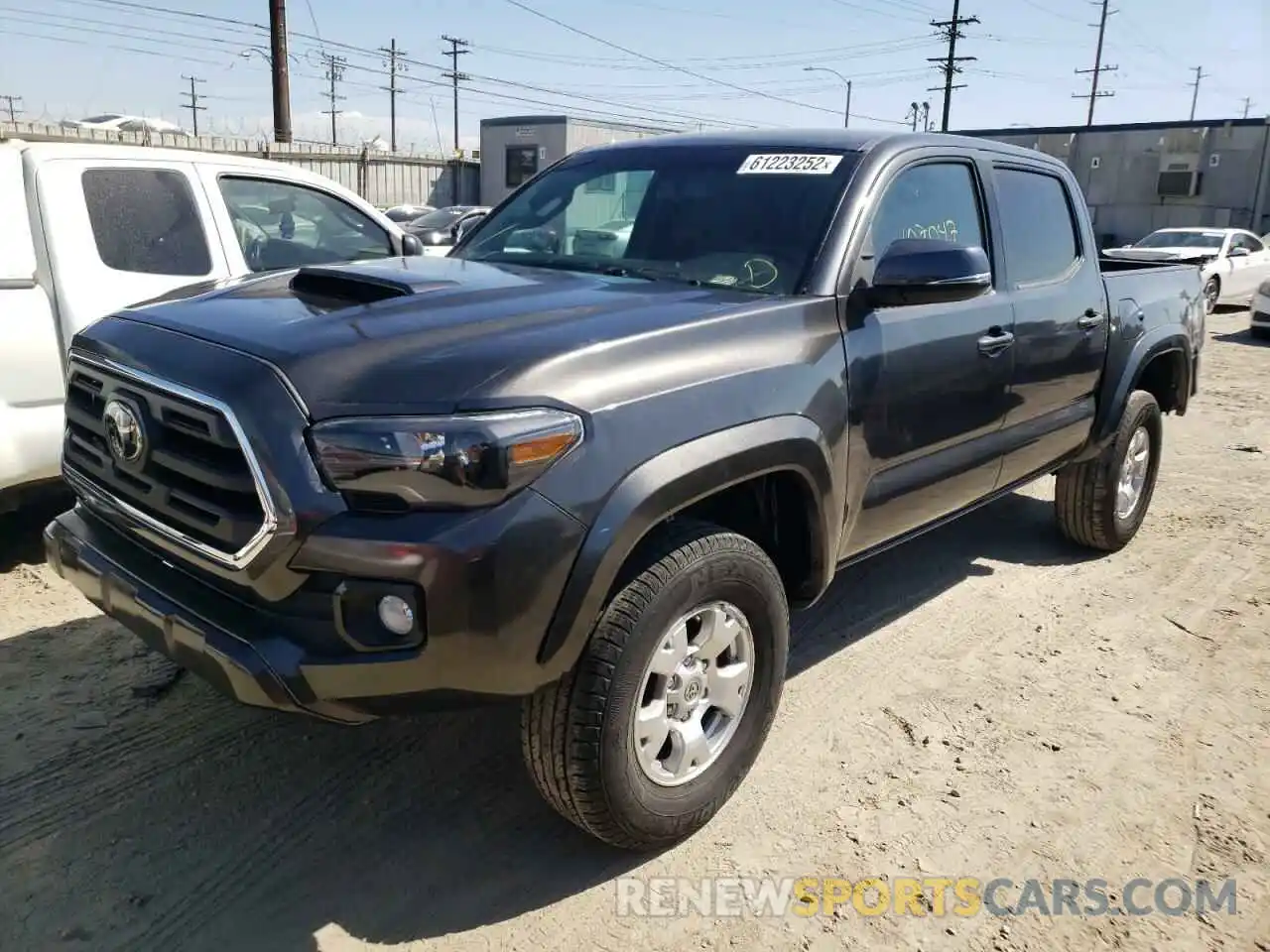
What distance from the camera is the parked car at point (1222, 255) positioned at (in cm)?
1738

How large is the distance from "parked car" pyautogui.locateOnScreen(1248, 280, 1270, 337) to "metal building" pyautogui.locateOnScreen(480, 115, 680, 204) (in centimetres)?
2223

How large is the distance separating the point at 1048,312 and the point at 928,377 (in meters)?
1.08

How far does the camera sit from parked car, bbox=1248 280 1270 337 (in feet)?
46.9

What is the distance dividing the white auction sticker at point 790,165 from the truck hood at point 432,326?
23.7 inches

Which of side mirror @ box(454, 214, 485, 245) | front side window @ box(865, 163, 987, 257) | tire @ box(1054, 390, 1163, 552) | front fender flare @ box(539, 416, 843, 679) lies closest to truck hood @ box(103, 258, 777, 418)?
front fender flare @ box(539, 416, 843, 679)

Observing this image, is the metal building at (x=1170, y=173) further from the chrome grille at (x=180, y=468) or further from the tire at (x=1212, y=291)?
the chrome grille at (x=180, y=468)

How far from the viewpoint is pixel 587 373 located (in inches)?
96.6

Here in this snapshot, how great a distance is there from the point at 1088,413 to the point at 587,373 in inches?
126

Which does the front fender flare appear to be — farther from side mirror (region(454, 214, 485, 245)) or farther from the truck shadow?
side mirror (region(454, 214, 485, 245))

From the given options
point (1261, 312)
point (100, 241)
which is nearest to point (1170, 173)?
point (1261, 312)

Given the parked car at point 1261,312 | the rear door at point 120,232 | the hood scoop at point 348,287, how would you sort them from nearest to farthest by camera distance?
the hood scoop at point 348,287
the rear door at point 120,232
the parked car at point 1261,312

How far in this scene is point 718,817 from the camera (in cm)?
308

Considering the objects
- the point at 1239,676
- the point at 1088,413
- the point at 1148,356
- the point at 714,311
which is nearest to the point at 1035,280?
the point at 1088,413

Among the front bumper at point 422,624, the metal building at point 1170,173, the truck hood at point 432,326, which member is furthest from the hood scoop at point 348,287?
the metal building at point 1170,173
